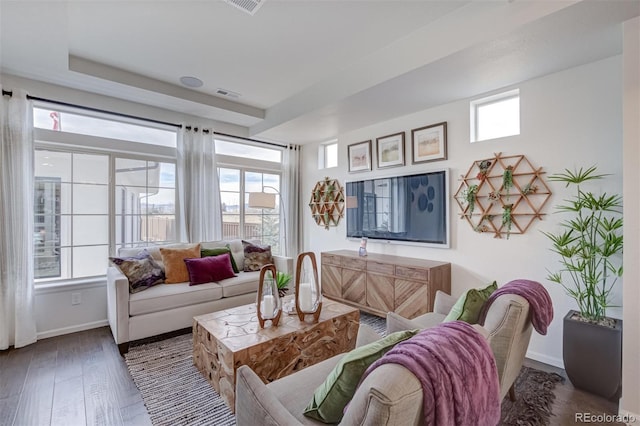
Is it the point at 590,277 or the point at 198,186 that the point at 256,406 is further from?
the point at 198,186

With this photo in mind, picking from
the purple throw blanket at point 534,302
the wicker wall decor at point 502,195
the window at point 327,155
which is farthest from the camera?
the window at point 327,155

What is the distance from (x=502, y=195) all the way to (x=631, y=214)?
1.03 m

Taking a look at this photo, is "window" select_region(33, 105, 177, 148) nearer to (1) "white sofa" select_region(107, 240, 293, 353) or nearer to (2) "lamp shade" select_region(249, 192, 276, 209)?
(2) "lamp shade" select_region(249, 192, 276, 209)

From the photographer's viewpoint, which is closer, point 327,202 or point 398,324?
point 398,324

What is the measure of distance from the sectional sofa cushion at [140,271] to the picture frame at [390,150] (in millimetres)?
3009

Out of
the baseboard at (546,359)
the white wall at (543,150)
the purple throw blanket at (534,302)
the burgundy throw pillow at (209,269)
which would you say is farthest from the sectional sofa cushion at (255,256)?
the baseboard at (546,359)

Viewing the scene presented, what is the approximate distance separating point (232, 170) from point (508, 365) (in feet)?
13.9

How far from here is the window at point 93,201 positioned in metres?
3.22

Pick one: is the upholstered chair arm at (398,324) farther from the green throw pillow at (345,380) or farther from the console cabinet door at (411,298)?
the console cabinet door at (411,298)

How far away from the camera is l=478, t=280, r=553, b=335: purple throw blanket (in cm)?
158

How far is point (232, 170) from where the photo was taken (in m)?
4.74

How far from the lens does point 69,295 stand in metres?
3.23

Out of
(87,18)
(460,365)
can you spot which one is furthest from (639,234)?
(87,18)

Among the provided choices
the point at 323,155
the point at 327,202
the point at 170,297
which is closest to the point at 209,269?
the point at 170,297
